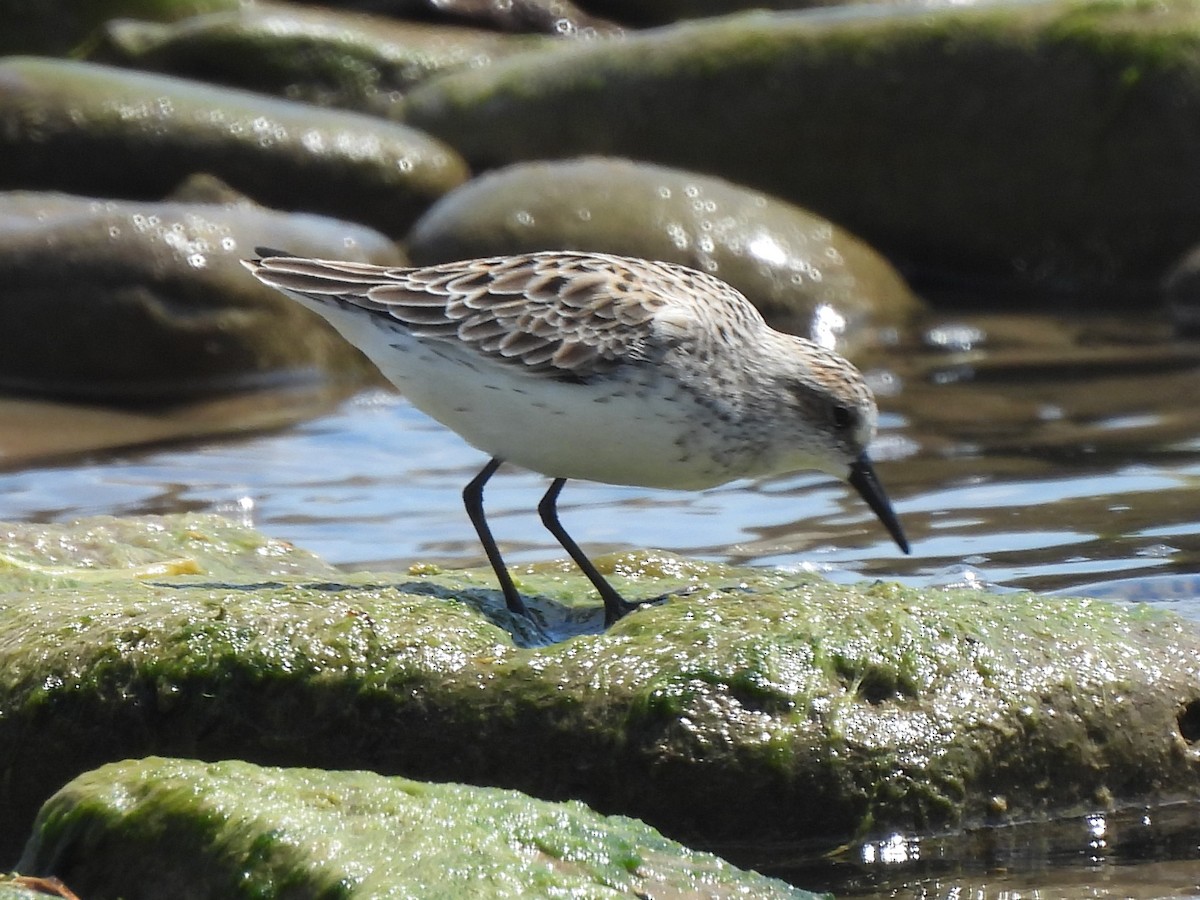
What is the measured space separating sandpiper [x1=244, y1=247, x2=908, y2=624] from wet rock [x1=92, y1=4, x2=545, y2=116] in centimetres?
1209

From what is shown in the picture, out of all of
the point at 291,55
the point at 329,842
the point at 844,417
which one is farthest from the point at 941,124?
the point at 329,842

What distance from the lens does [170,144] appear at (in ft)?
46.7

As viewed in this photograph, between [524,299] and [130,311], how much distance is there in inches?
238

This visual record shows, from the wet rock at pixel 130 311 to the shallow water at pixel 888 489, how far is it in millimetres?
804

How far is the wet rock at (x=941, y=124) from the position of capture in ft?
48.5

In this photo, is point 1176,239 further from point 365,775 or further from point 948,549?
point 365,775

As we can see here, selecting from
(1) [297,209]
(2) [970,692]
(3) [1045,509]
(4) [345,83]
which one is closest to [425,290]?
(2) [970,692]

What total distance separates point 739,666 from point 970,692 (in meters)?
0.65

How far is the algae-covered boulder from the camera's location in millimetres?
3639

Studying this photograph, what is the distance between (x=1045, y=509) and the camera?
26.6 ft

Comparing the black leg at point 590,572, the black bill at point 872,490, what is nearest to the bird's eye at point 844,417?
the black bill at point 872,490

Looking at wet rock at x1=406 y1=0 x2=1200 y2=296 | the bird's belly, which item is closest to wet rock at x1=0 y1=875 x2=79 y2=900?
the bird's belly

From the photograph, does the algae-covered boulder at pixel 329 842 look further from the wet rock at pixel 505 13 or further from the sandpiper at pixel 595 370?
the wet rock at pixel 505 13

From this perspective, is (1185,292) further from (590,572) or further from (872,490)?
(590,572)
